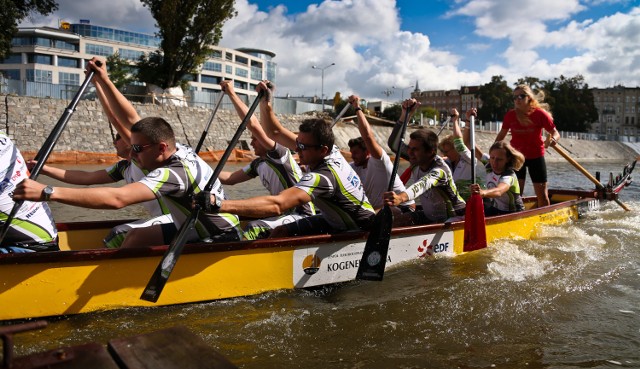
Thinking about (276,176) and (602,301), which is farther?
(276,176)

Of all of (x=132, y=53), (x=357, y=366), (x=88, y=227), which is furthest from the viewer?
(x=132, y=53)

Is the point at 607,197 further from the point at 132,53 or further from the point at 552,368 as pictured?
the point at 132,53

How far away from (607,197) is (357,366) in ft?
32.4

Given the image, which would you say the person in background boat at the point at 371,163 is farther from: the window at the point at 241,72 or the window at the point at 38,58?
the window at the point at 241,72

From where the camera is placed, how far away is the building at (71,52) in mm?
69625

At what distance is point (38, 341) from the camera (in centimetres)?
413

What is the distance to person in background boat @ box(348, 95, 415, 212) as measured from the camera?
637cm

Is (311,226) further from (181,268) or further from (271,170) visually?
(181,268)

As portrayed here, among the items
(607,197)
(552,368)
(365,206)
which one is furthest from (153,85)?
(552,368)

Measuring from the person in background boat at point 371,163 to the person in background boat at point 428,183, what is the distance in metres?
0.28

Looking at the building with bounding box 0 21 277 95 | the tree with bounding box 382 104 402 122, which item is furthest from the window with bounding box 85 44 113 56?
the tree with bounding box 382 104 402 122

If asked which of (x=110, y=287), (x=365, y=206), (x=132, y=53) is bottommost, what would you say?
(x=110, y=287)

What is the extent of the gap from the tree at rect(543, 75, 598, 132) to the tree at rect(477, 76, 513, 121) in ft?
20.5

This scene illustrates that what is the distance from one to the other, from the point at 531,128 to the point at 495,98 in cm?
7555
